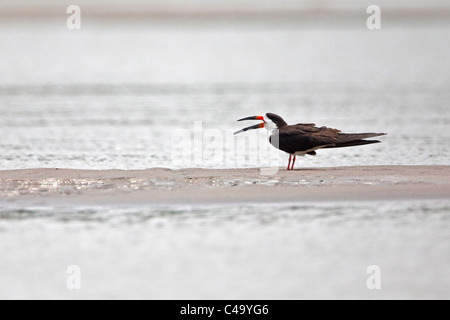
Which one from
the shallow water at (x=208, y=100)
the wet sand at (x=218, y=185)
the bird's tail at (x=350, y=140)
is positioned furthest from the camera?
the shallow water at (x=208, y=100)

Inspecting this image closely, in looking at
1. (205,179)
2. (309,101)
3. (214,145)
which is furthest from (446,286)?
(309,101)

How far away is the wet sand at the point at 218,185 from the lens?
1131 centimetres

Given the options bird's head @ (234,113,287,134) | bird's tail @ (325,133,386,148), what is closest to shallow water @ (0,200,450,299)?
bird's tail @ (325,133,386,148)

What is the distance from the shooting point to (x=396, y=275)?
8523 mm

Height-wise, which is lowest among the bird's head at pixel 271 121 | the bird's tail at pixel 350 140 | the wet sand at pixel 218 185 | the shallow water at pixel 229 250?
the shallow water at pixel 229 250

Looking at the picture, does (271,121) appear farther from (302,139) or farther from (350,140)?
(350,140)

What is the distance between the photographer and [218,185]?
12016 millimetres

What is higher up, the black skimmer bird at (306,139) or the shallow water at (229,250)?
the black skimmer bird at (306,139)

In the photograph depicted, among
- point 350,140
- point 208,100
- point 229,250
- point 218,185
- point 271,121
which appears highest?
point 208,100

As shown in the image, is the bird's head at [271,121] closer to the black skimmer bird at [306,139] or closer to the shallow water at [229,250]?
the black skimmer bird at [306,139]

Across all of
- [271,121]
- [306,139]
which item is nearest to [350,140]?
[306,139]

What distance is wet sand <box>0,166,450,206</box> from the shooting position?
37.1 ft

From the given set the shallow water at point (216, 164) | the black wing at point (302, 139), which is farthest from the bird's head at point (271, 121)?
the shallow water at point (216, 164)

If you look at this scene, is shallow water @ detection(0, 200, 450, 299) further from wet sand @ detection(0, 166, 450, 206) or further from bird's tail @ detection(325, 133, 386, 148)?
bird's tail @ detection(325, 133, 386, 148)
